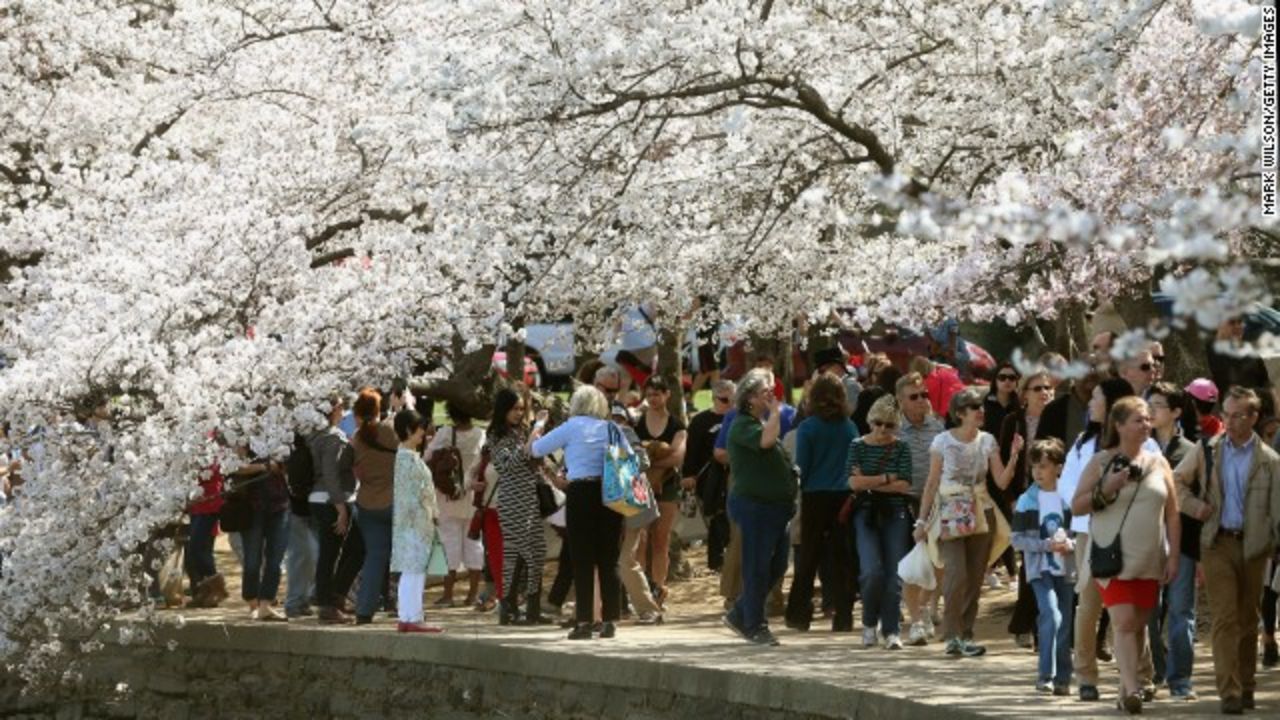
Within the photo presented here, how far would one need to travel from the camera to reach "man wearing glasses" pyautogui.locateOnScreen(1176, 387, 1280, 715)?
478 inches

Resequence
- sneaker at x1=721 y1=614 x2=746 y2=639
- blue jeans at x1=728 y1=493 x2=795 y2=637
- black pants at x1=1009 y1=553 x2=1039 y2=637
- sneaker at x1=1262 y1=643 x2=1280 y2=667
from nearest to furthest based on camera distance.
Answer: sneaker at x1=1262 y1=643 x2=1280 y2=667 → black pants at x1=1009 y1=553 x2=1039 y2=637 → blue jeans at x1=728 y1=493 x2=795 y2=637 → sneaker at x1=721 y1=614 x2=746 y2=639

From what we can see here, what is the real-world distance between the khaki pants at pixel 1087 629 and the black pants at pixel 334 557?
21.4 feet

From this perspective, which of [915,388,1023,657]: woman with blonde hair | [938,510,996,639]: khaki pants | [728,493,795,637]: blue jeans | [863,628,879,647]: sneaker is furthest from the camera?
[728,493,795,637]: blue jeans

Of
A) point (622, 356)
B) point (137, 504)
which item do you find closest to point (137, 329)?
point (137, 504)

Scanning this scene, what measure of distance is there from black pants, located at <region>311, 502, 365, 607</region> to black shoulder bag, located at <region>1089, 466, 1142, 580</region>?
7138 millimetres

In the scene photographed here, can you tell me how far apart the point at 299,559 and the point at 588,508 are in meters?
3.56

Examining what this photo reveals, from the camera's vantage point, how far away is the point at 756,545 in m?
15.3

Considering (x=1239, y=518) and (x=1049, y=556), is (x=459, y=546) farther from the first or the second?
(x=1239, y=518)

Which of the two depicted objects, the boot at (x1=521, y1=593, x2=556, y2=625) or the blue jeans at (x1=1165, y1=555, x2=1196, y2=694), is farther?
the boot at (x1=521, y1=593, x2=556, y2=625)

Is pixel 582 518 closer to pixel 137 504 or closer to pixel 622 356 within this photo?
pixel 137 504

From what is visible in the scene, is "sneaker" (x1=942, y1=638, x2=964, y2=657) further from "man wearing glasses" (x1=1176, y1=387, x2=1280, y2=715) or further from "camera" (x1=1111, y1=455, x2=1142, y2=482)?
"camera" (x1=1111, y1=455, x2=1142, y2=482)

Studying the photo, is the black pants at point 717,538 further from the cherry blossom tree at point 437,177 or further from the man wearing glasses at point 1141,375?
the man wearing glasses at point 1141,375

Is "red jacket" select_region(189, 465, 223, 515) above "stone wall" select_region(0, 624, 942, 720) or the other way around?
above

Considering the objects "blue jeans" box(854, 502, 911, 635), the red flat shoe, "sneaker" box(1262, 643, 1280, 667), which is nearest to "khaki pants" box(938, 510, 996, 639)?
"blue jeans" box(854, 502, 911, 635)
